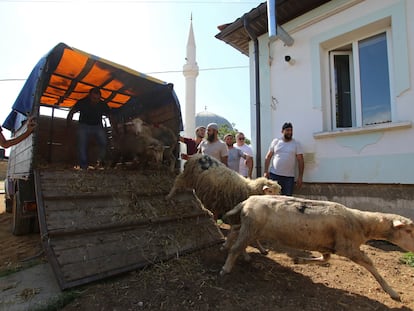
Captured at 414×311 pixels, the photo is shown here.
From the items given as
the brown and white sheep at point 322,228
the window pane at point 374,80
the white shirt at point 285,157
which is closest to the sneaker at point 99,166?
Result: the white shirt at point 285,157

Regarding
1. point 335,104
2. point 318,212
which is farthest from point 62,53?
point 335,104

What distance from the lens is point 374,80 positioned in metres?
5.40

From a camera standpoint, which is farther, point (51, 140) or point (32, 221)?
point (51, 140)

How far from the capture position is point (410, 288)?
322 centimetres

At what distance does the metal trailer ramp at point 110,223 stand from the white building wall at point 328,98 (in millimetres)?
2804

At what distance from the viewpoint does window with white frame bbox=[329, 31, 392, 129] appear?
527 cm

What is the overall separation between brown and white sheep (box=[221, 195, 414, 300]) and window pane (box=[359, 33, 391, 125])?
286 cm

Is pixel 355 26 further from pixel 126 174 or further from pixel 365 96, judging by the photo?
pixel 126 174

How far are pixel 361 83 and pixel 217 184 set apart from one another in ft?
11.9

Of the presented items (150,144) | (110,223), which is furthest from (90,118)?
(110,223)

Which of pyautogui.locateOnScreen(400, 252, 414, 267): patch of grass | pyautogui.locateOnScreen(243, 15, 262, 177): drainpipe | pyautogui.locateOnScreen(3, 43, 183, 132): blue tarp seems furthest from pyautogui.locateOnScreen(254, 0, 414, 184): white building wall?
pyautogui.locateOnScreen(3, 43, 183, 132): blue tarp

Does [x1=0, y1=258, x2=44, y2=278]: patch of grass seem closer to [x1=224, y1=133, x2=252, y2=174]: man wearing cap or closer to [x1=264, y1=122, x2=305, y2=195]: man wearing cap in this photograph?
[x1=224, y1=133, x2=252, y2=174]: man wearing cap

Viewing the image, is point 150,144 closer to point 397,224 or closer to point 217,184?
point 217,184

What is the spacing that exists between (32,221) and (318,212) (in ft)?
17.8
